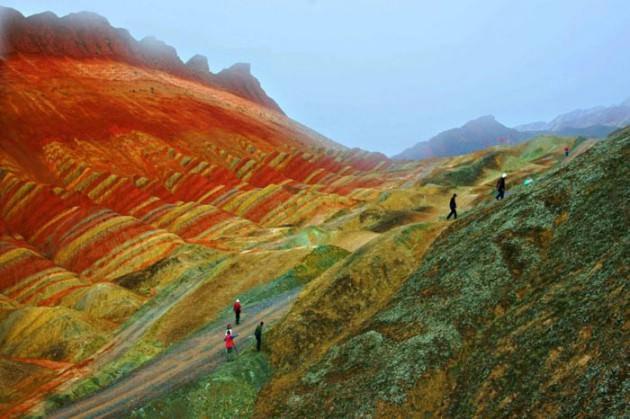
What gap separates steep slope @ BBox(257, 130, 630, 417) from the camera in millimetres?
18594

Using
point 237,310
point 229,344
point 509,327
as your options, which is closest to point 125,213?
point 237,310

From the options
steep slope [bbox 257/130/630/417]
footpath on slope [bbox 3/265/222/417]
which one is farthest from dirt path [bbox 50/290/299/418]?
steep slope [bbox 257/130/630/417]

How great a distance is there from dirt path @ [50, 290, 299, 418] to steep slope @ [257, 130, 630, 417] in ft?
22.2

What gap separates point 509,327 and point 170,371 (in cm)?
2743

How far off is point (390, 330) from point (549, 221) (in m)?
12.9

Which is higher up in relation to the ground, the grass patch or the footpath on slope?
the footpath on slope

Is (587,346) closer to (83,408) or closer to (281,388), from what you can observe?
(281,388)

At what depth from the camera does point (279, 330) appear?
1425 inches

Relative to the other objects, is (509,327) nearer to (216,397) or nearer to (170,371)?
(216,397)

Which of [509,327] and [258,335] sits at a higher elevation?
[258,335]

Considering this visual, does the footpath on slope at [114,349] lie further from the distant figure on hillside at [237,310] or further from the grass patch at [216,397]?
the grass patch at [216,397]

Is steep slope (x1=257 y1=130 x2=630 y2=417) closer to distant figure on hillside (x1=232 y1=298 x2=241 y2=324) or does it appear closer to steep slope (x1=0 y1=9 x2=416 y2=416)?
distant figure on hillside (x1=232 y1=298 x2=241 y2=324)

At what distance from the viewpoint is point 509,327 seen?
23.3 meters

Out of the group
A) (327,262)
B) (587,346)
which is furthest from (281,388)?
(327,262)
